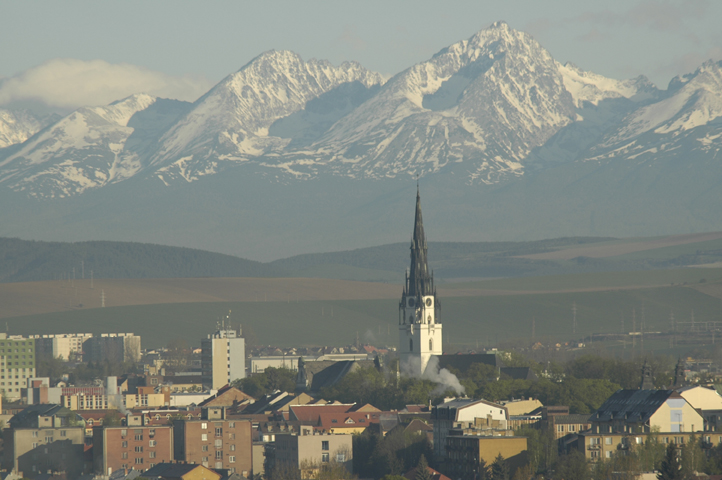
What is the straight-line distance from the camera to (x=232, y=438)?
370 ft

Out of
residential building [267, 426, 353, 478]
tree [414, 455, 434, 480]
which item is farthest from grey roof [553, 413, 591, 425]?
residential building [267, 426, 353, 478]

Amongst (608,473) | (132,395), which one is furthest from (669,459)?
(132,395)

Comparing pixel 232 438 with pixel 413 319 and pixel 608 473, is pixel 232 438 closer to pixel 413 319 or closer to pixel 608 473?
pixel 608 473

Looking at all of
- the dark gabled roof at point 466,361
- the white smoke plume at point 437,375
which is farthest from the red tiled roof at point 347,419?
the dark gabled roof at point 466,361

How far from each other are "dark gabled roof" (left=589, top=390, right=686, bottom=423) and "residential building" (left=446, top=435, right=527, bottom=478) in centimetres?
1181

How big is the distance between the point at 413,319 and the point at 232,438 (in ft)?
206

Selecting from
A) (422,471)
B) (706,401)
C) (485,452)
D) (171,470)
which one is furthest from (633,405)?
(171,470)

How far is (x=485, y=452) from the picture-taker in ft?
325

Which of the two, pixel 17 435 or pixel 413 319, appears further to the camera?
pixel 413 319

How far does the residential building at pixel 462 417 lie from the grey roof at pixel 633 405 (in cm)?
749

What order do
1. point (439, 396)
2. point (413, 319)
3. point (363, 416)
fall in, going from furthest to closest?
1. point (413, 319)
2. point (439, 396)
3. point (363, 416)

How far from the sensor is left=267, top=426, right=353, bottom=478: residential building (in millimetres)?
106906

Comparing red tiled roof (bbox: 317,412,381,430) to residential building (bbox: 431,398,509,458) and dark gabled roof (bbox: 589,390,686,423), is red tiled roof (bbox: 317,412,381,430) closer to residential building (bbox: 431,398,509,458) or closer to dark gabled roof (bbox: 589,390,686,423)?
residential building (bbox: 431,398,509,458)

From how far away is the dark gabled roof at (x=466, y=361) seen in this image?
16462 cm
